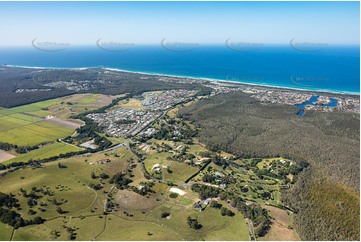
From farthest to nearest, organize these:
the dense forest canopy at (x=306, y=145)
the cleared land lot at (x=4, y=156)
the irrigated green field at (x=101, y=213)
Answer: the cleared land lot at (x=4, y=156) < the dense forest canopy at (x=306, y=145) < the irrigated green field at (x=101, y=213)

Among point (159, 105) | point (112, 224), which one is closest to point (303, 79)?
point (159, 105)

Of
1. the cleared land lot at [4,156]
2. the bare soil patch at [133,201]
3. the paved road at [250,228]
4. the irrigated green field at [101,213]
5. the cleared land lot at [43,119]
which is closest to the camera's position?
the paved road at [250,228]

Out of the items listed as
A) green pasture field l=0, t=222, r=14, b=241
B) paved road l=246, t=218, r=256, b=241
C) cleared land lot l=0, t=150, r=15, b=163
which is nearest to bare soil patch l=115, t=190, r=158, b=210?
paved road l=246, t=218, r=256, b=241

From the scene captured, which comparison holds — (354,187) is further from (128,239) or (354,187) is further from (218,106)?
(218,106)

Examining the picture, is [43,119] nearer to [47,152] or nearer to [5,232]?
[47,152]

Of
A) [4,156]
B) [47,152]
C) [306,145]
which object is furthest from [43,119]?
[306,145]

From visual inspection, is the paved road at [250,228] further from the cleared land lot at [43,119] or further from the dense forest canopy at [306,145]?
the cleared land lot at [43,119]

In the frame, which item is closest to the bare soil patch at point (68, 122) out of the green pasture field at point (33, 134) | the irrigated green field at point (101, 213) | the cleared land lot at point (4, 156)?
the green pasture field at point (33, 134)

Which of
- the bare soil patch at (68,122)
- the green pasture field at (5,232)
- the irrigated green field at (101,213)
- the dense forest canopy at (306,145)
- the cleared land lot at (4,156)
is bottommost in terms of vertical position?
the cleared land lot at (4,156)

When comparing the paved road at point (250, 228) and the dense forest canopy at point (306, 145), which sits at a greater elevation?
the dense forest canopy at point (306, 145)
